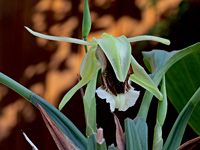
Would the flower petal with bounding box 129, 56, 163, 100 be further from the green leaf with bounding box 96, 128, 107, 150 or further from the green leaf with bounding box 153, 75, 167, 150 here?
the green leaf with bounding box 96, 128, 107, 150

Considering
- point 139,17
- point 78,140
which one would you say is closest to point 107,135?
point 139,17

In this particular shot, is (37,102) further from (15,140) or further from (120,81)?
(15,140)

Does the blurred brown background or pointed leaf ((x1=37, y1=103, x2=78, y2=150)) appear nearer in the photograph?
pointed leaf ((x1=37, y1=103, x2=78, y2=150))

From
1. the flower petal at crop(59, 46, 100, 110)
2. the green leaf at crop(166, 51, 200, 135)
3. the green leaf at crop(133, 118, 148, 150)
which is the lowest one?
the green leaf at crop(166, 51, 200, 135)

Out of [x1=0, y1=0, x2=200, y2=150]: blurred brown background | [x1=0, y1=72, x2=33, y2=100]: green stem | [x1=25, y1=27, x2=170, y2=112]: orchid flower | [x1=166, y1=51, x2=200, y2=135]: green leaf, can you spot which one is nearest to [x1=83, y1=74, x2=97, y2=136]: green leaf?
[x1=25, y1=27, x2=170, y2=112]: orchid flower

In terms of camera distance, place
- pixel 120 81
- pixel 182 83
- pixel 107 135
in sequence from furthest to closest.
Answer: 1. pixel 107 135
2. pixel 182 83
3. pixel 120 81

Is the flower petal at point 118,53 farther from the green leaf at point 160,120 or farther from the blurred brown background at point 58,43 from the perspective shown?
the blurred brown background at point 58,43
